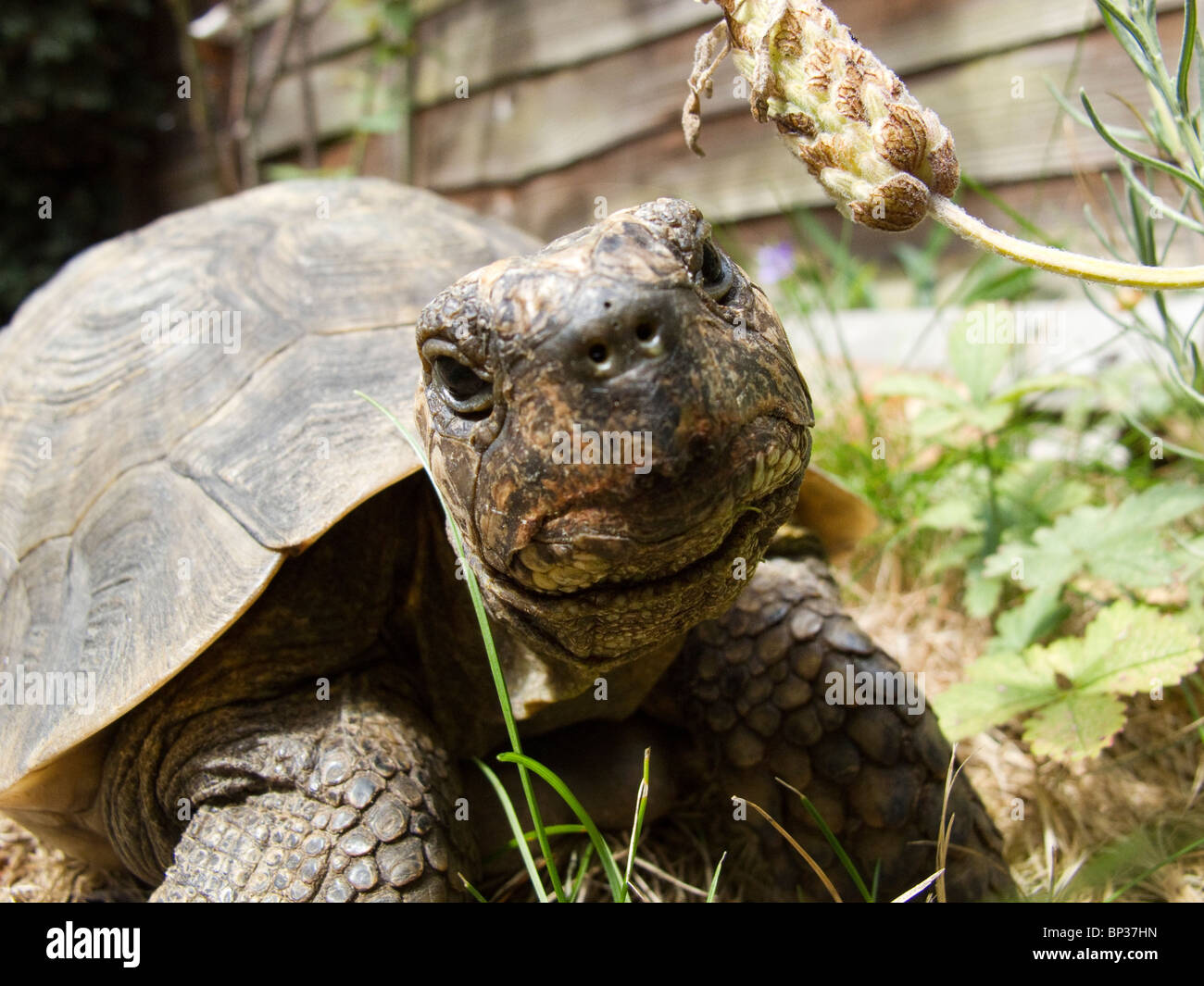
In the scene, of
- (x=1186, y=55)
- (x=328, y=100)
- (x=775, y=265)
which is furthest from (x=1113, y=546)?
(x=328, y=100)

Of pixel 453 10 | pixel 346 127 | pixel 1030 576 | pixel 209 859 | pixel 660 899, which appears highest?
pixel 453 10

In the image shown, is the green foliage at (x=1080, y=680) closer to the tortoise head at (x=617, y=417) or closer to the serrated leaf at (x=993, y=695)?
the serrated leaf at (x=993, y=695)

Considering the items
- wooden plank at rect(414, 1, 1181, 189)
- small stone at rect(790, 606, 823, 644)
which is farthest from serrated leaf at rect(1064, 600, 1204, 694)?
wooden plank at rect(414, 1, 1181, 189)

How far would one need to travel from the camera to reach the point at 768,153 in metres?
4.81

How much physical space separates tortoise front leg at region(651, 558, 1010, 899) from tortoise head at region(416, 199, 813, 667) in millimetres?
634

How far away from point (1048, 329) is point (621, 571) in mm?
2572

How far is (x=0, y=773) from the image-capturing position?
1.72 meters

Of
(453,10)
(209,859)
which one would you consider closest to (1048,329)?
(209,859)

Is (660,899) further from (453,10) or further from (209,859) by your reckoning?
(453,10)

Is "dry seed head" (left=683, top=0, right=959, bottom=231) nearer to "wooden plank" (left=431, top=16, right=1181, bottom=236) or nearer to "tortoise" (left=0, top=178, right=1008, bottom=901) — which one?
"tortoise" (left=0, top=178, right=1008, bottom=901)

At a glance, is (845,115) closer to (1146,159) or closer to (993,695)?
(1146,159)

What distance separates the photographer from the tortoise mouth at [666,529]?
116cm

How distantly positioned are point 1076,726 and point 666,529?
101cm

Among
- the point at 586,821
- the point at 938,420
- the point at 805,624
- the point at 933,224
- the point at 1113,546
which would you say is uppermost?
the point at 933,224
